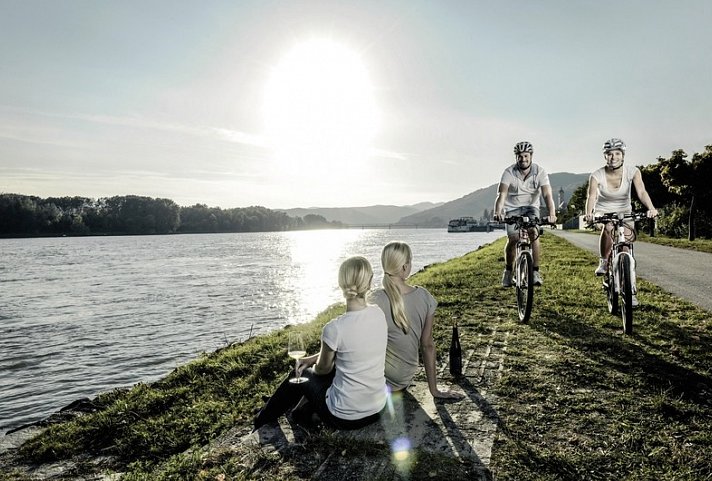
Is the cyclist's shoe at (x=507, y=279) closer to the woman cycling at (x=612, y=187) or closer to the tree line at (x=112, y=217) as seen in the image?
the woman cycling at (x=612, y=187)

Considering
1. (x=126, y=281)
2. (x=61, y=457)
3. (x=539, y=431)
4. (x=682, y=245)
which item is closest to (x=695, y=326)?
(x=539, y=431)

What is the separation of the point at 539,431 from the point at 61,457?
4.82 metres

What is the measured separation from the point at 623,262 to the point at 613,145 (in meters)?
1.75

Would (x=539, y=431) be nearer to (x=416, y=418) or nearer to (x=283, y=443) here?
(x=416, y=418)

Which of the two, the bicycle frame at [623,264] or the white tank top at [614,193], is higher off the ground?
the white tank top at [614,193]

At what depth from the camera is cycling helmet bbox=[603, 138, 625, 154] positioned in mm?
7133

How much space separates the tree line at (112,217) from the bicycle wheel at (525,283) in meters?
138

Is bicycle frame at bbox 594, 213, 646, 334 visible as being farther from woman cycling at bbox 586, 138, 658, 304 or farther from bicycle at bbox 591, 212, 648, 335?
woman cycling at bbox 586, 138, 658, 304

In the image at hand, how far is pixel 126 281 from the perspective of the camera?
28969 mm

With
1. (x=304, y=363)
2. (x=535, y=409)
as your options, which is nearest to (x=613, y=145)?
(x=535, y=409)

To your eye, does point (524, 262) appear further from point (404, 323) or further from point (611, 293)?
point (404, 323)

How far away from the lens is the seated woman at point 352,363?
3.96 m

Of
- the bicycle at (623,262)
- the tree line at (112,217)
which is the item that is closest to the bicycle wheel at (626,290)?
the bicycle at (623,262)

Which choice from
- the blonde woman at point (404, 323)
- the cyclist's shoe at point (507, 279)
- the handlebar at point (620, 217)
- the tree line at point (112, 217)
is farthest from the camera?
the tree line at point (112, 217)
